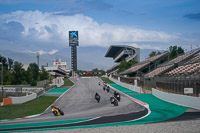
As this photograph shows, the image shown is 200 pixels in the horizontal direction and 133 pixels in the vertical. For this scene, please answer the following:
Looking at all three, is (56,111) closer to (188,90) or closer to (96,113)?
(96,113)

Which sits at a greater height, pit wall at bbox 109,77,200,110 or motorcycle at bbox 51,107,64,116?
pit wall at bbox 109,77,200,110

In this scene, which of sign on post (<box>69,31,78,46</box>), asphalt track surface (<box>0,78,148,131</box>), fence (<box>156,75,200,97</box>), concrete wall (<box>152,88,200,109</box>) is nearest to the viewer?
asphalt track surface (<box>0,78,148,131</box>)

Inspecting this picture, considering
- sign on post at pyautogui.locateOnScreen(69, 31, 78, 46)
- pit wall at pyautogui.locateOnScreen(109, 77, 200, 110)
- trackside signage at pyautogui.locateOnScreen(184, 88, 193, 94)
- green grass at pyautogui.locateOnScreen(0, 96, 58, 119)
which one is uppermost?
sign on post at pyautogui.locateOnScreen(69, 31, 78, 46)

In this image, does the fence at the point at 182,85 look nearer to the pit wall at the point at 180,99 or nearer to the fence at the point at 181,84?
the fence at the point at 181,84

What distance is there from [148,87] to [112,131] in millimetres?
31342

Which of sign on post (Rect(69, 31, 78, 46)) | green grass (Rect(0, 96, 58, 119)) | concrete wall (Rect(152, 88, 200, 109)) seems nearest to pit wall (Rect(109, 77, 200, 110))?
concrete wall (Rect(152, 88, 200, 109))

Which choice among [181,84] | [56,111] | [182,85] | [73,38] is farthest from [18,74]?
[73,38]

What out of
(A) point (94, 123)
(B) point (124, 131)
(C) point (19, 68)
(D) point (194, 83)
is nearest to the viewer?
(B) point (124, 131)

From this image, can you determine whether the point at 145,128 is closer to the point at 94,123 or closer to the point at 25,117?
the point at 94,123

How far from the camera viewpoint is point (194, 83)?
23.2 metres

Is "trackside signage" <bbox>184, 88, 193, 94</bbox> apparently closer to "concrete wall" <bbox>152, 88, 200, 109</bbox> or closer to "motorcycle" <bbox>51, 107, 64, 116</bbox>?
"concrete wall" <bbox>152, 88, 200, 109</bbox>

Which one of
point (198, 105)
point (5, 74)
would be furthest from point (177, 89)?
point (5, 74)

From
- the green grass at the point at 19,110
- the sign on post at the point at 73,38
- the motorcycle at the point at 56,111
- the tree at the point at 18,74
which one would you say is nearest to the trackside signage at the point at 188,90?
the motorcycle at the point at 56,111

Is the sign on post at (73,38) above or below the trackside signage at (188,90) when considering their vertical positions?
above
